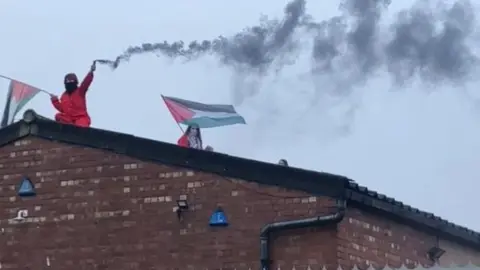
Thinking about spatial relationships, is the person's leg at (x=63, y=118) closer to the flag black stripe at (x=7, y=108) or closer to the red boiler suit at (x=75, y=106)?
the red boiler suit at (x=75, y=106)

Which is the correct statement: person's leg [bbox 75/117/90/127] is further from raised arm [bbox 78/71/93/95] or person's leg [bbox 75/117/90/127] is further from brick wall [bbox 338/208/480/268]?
brick wall [bbox 338/208/480/268]

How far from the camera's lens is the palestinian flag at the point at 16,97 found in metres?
18.1

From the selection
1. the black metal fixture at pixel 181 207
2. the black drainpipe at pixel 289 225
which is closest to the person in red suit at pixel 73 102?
the black metal fixture at pixel 181 207

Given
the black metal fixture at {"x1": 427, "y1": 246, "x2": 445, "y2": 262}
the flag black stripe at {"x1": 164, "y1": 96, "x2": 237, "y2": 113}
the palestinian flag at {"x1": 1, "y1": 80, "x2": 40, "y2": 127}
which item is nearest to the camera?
the black metal fixture at {"x1": 427, "y1": 246, "x2": 445, "y2": 262}

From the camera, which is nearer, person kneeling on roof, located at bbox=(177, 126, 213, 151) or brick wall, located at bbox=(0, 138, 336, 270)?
brick wall, located at bbox=(0, 138, 336, 270)

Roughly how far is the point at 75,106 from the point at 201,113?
210 cm

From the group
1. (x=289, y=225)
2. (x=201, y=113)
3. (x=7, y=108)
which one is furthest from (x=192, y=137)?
(x=7, y=108)

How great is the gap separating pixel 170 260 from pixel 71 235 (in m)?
1.73

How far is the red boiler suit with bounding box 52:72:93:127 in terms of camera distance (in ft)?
52.5

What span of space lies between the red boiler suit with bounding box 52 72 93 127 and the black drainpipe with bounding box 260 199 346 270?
4.09 meters

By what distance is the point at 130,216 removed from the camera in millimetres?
14398

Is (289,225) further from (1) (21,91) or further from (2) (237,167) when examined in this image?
(1) (21,91)

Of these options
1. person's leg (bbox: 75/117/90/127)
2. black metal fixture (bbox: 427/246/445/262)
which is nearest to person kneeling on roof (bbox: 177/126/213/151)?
person's leg (bbox: 75/117/90/127)

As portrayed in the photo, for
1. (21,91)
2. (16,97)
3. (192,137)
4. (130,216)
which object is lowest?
(130,216)
